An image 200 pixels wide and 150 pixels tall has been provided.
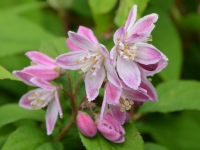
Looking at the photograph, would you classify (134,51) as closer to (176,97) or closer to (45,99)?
(45,99)

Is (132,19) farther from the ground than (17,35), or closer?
farther from the ground

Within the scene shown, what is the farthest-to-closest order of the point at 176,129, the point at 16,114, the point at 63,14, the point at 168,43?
the point at 63,14 → the point at 168,43 → the point at 176,129 → the point at 16,114

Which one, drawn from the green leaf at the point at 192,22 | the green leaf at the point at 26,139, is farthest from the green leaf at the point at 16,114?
the green leaf at the point at 192,22

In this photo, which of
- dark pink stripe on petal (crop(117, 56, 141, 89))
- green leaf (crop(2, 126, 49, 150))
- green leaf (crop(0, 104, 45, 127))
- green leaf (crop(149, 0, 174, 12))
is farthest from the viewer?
green leaf (crop(149, 0, 174, 12))

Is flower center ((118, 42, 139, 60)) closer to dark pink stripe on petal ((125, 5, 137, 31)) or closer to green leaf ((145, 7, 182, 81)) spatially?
dark pink stripe on petal ((125, 5, 137, 31))

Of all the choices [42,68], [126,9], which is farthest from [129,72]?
[126,9]

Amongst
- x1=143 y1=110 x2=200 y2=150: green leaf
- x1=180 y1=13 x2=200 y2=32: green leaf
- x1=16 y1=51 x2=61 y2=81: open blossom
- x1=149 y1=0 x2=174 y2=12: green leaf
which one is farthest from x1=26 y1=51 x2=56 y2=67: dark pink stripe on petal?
x1=180 y1=13 x2=200 y2=32: green leaf
